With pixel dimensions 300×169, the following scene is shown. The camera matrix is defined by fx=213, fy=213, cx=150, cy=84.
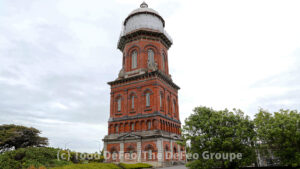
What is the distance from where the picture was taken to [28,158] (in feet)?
53.3

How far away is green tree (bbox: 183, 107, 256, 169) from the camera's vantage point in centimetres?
1884

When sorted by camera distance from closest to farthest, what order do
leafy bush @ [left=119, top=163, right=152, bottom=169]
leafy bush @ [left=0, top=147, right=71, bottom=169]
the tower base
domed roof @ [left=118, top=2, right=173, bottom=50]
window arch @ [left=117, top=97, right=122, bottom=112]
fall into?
leafy bush @ [left=0, top=147, right=71, bottom=169]
leafy bush @ [left=119, top=163, right=152, bottom=169]
the tower base
window arch @ [left=117, top=97, right=122, bottom=112]
domed roof @ [left=118, top=2, right=173, bottom=50]

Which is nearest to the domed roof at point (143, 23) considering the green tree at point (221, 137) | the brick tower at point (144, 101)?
the brick tower at point (144, 101)

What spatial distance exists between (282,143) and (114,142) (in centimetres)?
2497

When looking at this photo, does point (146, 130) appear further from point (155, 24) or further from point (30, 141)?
point (155, 24)

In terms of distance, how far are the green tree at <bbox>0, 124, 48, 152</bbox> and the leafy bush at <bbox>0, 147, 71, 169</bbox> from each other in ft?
63.4

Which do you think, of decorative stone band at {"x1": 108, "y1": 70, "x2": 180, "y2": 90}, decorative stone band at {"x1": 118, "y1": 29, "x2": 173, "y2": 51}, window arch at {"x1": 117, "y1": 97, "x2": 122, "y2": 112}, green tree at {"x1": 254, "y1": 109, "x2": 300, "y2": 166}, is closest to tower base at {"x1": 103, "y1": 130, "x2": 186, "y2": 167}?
window arch at {"x1": 117, "y1": 97, "x2": 122, "y2": 112}

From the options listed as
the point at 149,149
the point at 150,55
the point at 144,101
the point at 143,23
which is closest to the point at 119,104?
the point at 144,101

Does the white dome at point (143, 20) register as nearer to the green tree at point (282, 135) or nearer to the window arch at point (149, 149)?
the window arch at point (149, 149)

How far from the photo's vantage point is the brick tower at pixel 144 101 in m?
33.2

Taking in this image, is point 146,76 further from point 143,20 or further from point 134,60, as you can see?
point 143,20

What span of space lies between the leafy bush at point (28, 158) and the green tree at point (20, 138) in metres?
19.3

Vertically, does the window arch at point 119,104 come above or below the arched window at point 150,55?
below

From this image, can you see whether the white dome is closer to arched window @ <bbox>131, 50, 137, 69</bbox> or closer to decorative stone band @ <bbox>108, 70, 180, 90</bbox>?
arched window @ <bbox>131, 50, 137, 69</bbox>
